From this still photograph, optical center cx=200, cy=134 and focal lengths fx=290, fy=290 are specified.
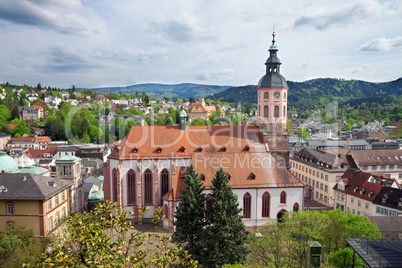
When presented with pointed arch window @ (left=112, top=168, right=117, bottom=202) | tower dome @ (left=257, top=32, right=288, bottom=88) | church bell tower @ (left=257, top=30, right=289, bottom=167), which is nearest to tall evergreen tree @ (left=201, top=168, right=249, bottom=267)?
church bell tower @ (left=257, top=30, right=289, bottom=167)

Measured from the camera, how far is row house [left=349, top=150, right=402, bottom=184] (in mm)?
59188

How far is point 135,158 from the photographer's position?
39.9 metres

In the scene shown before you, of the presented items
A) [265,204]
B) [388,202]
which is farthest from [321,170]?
[265,204]

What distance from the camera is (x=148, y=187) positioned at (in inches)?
1597

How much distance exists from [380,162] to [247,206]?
3835cm

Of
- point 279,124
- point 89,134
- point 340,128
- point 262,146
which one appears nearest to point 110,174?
point 262,146

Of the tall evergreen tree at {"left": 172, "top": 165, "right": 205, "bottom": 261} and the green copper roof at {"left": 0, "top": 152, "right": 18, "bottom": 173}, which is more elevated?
the green copper roof at {"left": 0, "top": 152, "right": 18, "bottom": 173}

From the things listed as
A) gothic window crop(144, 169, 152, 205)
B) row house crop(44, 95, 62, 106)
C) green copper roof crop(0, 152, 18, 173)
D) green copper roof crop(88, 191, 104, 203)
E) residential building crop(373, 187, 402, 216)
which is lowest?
green copper roof crop(88, 191, 104, 203)

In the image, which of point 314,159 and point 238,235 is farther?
point 314,159

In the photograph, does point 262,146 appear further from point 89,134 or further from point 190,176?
point 89,134

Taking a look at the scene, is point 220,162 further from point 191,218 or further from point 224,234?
point 224,234

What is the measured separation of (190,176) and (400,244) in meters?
18.6

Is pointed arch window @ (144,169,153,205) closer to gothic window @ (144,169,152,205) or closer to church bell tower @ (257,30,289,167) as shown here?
gothic window @ (144,169,152,205)

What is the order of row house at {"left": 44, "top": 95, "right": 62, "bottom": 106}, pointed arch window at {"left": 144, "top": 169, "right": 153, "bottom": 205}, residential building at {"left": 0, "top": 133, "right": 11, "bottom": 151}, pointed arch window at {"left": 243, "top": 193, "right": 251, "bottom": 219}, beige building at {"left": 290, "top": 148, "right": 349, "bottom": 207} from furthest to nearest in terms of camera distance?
row house at {"left": 44, "top": 95, "right": 62, "bottom": 106} < residential building at {"left": 0, "top": 133, "right": 11, "bottom": 151} < beige building at {"left": 290, "top": 148, "right": 349, "bottom": 207} < pointed arch window at {"left": 144, "top": 169, "right": 153, "bottom": 205} < pointed arch window at {"left": 243, "top": 193, "right": 251, "bottom": 219}
